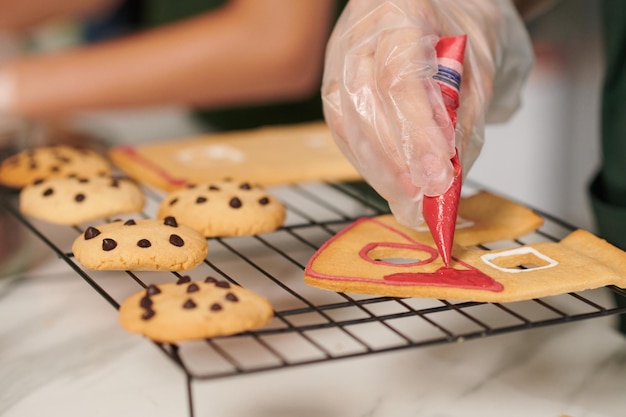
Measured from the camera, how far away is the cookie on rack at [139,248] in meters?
0.86

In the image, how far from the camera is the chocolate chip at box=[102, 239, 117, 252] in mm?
866

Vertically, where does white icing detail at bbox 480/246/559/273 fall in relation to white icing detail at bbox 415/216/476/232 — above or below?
above

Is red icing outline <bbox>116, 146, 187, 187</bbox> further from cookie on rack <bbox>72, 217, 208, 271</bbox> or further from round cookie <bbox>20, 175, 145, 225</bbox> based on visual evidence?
cookie on rack <bbox>72, 217, 208, 271</bbox>

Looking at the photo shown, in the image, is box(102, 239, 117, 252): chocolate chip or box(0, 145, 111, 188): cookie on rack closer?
box(102, 239, 117, 252): chocolate chip

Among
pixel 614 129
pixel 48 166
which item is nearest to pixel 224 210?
pixel 48 166

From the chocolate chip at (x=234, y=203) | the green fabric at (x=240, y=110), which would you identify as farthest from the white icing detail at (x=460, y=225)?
the green fabric at (x=240, y=110)

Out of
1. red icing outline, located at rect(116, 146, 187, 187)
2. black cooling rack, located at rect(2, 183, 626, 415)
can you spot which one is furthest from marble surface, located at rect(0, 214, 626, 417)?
red icing outline, located at rect(116, 146, 187, 187)

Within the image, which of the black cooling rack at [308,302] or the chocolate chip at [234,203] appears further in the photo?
the chocolate chip at [234,203]

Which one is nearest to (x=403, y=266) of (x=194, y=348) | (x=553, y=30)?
(x=194, y=348)

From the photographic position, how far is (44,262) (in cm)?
110

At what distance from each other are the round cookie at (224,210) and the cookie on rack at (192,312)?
237 mm

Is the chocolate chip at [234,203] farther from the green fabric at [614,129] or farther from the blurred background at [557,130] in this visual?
the blurred background at [557,130]

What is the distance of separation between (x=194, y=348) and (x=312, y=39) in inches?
43.0

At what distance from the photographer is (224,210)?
1.01m
